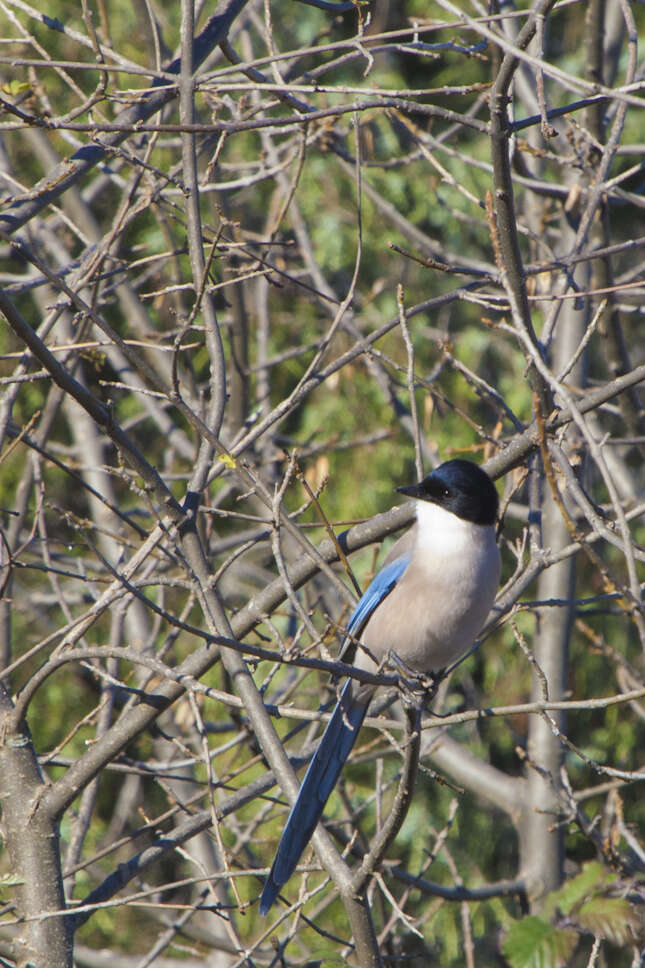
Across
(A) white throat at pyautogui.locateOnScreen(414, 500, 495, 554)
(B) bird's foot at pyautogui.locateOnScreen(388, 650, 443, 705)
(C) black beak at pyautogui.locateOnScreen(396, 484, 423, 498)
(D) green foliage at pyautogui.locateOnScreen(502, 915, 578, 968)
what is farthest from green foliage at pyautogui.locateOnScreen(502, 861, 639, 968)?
(C) black beak at pyautogui.locateOnScreen(396, 484, 423, 498)

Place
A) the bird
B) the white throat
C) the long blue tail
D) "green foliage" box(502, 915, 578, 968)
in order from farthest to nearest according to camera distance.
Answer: the white throat → "green foliage" box(502, 915, 578, 968) → the bird → the long blue tail

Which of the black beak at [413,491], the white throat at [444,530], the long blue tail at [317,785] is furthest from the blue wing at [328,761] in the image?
the black beak at [413,491]

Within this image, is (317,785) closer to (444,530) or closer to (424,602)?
(424,602)

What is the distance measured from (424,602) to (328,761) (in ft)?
1.95

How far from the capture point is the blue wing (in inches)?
119

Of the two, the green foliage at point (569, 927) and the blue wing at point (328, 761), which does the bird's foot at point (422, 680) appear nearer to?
the blue wing at point (328, 761)

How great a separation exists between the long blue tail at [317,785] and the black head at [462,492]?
0.68 meters

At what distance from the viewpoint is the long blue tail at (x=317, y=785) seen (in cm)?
303

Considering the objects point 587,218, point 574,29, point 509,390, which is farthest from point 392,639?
point 574,29

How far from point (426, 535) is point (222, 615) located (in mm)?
1096

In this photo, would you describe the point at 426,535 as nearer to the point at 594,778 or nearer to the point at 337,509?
the point at 337,509

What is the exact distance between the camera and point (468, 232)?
7223mm

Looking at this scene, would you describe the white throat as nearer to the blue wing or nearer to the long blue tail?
the blue wing

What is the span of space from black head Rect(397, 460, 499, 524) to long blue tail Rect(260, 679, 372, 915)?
683 millimetres
